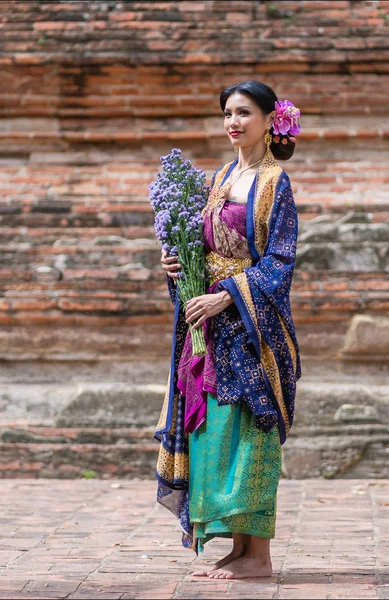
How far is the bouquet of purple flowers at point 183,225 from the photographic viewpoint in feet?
14.3

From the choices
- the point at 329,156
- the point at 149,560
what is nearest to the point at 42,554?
the point at 149,560

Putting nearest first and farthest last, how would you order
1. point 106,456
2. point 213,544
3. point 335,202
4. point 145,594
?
point 145,594, point 213,544, point 106,456, point 335,202

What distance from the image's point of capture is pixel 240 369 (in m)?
4.26

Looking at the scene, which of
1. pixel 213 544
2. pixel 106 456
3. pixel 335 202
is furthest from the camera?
pixel 335 202

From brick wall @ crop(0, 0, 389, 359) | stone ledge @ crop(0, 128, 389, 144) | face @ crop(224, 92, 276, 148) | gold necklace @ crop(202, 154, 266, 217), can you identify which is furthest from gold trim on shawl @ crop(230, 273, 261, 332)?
stone ledge @ crop(0, 128, 389, 144)

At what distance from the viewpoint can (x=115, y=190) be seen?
7.73 m

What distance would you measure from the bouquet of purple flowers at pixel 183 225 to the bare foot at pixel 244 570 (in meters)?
0.89

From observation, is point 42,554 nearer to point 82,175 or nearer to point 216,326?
point 216,326

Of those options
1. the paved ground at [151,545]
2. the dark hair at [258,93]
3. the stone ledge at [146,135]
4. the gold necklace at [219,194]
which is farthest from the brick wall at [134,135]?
the dark hair at [258,93]

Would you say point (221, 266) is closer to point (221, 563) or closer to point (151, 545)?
point (221, 563)

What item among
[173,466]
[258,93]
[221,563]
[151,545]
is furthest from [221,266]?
[151,545]

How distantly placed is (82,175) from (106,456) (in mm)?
2216

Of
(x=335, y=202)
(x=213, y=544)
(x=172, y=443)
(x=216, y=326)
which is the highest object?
(x=335, y=202)

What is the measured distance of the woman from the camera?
4.24 metres
